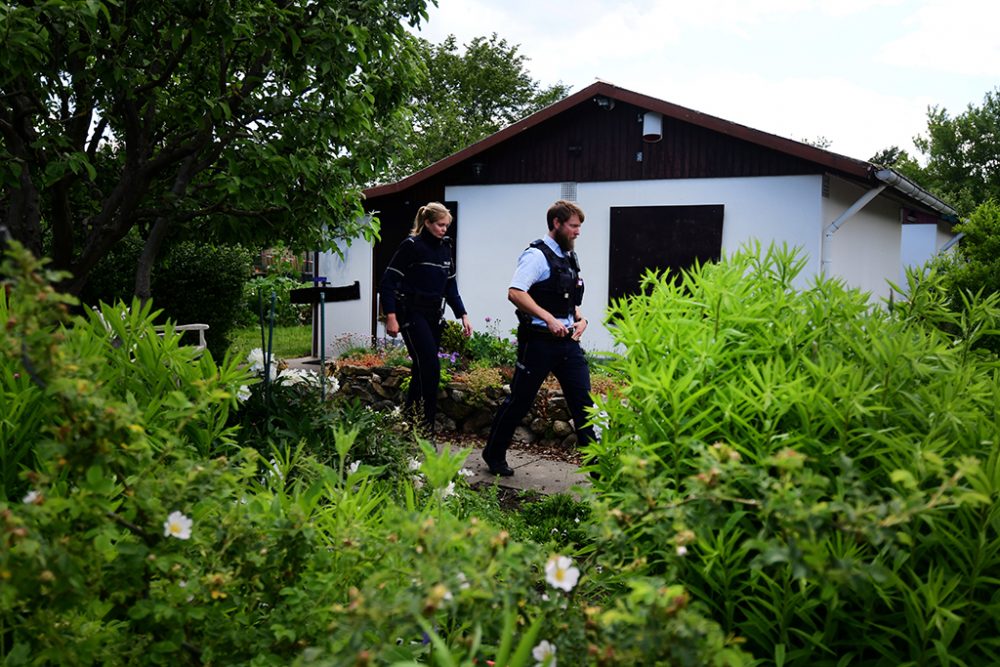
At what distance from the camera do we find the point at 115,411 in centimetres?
133

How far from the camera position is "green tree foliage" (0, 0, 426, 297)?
5121 mm

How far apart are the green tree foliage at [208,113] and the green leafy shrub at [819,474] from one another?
4.02m

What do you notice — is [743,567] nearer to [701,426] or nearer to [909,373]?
[701,426]

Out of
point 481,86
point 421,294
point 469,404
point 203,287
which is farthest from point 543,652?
point 481,86

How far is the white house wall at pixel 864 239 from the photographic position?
12172 mm

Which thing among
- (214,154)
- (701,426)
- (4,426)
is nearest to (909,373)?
(701,426)

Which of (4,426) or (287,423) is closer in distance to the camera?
(4,426)

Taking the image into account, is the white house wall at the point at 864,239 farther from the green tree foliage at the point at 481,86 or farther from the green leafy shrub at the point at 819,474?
the green tree foliage at the point at 481,86

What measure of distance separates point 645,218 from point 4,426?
1118 cm

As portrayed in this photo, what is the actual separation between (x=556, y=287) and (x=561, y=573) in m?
4.13

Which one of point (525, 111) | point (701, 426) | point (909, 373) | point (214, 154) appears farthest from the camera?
point (525, 111)

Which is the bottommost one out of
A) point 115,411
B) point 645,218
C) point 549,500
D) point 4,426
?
point 549,500

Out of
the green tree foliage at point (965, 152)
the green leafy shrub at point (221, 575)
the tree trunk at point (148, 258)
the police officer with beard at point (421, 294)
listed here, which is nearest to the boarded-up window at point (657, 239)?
the police officer with beard at point (421, 294)

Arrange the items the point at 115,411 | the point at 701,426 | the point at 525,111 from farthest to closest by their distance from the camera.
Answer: the point at 525,111 < the point at 701,426 < the point at 115,411
